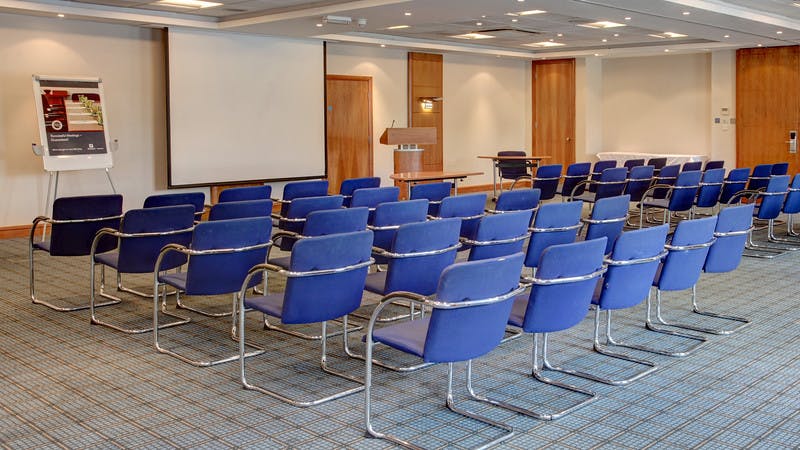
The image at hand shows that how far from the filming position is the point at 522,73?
19328 mm

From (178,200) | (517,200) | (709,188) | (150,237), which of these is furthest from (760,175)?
(150,237)

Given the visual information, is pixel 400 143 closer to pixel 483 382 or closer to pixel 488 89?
pixel 488 89

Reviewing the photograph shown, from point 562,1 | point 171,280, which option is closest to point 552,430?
point 171,280

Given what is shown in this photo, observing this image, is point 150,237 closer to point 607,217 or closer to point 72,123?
point 607,217

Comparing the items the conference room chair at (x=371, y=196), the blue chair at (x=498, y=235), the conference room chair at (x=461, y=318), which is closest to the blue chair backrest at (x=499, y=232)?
the blue chair at (x=498, y=235)

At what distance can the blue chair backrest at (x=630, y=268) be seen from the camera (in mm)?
4934

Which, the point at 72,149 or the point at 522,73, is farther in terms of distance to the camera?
the point at 522,73

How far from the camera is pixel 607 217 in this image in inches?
275

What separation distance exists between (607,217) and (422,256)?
7.46 ft

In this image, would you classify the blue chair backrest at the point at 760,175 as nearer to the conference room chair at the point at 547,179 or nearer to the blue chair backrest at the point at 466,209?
the conference room chair at the point at 547,179

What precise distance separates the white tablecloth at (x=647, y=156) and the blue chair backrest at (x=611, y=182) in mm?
6592

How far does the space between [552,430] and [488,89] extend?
48.7 feet

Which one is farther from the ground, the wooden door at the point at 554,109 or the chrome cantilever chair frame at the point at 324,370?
the wooden door at the point at 554,109

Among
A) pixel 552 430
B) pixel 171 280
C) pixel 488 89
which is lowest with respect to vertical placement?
pixel 552 430
